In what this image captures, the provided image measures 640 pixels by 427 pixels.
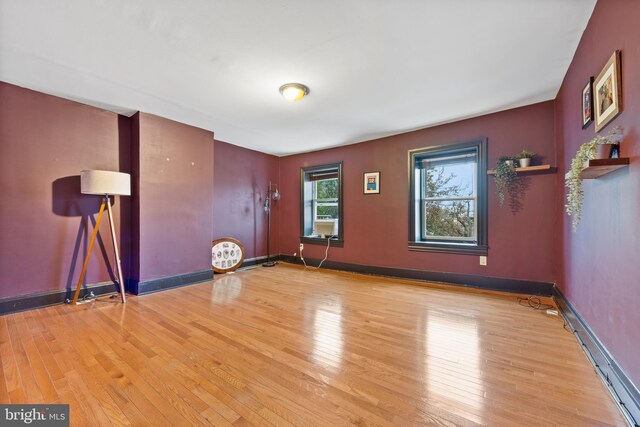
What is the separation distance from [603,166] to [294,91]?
250 centimetres

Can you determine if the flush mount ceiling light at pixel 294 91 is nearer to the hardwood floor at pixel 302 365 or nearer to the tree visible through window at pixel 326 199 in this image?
the hardwood floor at pixel 302 365

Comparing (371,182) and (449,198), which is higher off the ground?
(371,182)

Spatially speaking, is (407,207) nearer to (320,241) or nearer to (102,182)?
(320,241)

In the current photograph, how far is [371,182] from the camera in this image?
4.52 m

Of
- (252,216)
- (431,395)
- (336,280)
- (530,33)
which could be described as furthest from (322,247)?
(530,33)

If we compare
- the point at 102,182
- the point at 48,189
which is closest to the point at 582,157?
the point at 102,182

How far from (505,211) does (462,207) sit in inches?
22.1

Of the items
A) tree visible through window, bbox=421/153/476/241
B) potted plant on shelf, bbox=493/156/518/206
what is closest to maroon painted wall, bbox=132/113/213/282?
tree visible through window, bbox=421/153/476/241

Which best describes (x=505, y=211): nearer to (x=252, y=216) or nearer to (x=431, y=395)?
(x=431, y=395)

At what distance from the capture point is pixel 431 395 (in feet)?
4.71

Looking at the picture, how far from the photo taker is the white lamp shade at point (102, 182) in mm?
2789

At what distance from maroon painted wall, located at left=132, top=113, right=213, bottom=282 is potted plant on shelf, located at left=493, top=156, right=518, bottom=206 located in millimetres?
4102

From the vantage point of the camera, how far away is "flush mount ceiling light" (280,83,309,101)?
2.70m

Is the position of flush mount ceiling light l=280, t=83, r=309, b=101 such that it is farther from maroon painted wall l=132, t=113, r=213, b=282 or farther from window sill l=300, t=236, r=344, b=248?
window sill l=300, t=236, r=344, b=248
